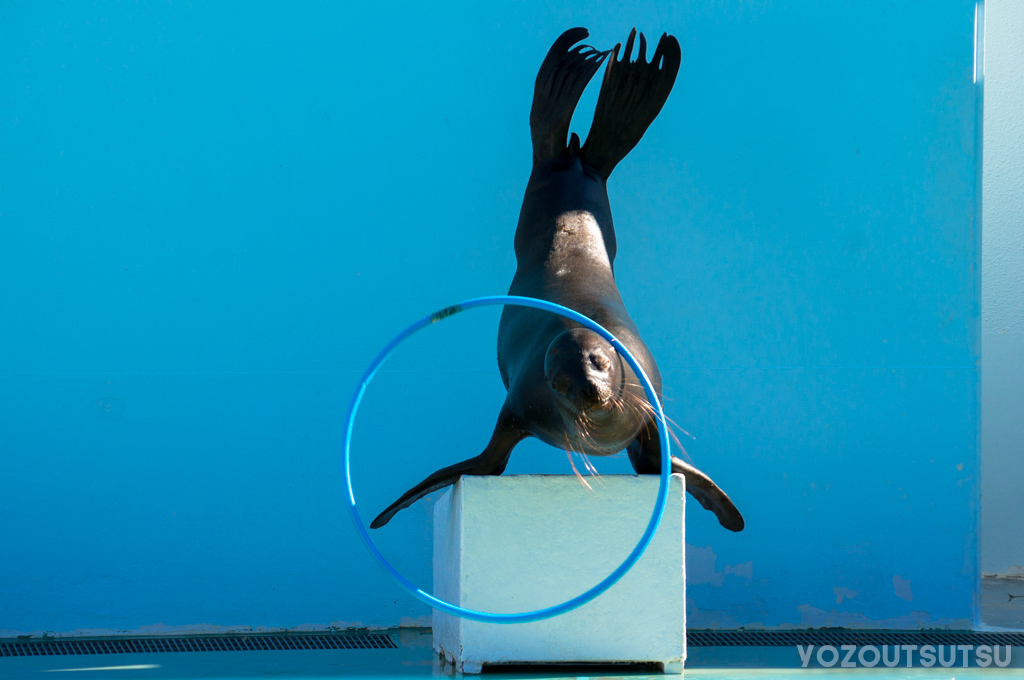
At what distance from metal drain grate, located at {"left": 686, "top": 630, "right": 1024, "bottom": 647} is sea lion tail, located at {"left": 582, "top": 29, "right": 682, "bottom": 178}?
78.1 inches

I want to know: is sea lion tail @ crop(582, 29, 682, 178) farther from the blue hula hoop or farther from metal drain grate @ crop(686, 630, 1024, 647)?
metal drain grate @ crop(686, 630, 1024, 647)

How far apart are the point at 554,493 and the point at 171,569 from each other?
2.31 metres

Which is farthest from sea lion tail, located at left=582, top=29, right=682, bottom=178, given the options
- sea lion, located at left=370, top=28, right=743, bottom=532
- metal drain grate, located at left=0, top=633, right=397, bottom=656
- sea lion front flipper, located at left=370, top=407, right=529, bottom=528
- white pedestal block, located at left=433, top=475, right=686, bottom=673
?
metal drain grate, located at left=0, top=633, right=397, bottom=656

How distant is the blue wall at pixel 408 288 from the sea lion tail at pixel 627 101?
0.72m

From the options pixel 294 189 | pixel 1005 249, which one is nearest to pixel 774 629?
pixel 1005 249

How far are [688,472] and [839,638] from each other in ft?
5.43

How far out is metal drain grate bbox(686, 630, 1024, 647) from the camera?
3.88 metres

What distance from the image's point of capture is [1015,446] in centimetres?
524

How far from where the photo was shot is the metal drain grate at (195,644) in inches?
149

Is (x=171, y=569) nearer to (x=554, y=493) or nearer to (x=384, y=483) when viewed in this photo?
(x=384, y=483)

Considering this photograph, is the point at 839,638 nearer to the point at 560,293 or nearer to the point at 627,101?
the point at 560,293

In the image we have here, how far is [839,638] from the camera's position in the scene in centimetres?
405

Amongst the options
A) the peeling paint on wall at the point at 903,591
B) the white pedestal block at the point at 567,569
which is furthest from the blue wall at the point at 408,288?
the white pedestal block at the point at 567,569

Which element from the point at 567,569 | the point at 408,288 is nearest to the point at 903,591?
the point at 567,569
